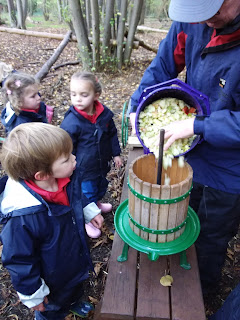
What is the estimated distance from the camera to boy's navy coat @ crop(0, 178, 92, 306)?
1.88 meters

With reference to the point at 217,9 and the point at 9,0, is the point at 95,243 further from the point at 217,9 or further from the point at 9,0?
the point at 9,0

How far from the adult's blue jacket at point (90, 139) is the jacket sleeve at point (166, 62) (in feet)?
2.85

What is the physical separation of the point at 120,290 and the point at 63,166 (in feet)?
3.50

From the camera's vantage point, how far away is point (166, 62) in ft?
8.63

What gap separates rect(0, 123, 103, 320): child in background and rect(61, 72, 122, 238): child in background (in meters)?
1.07

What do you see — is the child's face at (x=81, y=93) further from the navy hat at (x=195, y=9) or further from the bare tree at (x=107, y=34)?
the bare tree at (x=107, y=34)

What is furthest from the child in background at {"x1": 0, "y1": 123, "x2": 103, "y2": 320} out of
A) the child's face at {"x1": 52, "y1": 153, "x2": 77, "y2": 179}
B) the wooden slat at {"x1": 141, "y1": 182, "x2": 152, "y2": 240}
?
the wooden slat at {"x1": 141, "y1": 182, "x2": 152, "y2": 240}

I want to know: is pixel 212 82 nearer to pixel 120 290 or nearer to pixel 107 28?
pixel 120 290

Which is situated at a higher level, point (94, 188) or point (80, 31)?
point (80, 31)

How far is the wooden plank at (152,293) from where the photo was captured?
200 centimetres

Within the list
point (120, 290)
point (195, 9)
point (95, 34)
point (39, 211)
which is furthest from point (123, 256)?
point (95, 34)

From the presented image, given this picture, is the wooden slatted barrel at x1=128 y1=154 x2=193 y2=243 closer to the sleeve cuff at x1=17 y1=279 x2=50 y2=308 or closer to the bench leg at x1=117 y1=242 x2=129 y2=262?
the bench leg at x1=117 y1=242 x2=129 y2=262

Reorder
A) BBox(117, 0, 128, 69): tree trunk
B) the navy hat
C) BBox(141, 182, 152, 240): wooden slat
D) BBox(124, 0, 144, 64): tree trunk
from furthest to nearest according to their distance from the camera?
BBox(117, 0, 128, 69): tree trunk → BBox(124, 0, 144, 64): tree trunk → BBox(141, 182, 152, 240): wooden slat → the navy hat

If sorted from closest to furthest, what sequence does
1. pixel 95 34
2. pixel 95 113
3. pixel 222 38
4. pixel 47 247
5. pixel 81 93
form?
pixel 222 38 < pixel 47 247 < pixel 81 93 < pixel 95 113 < pixel 95 34
